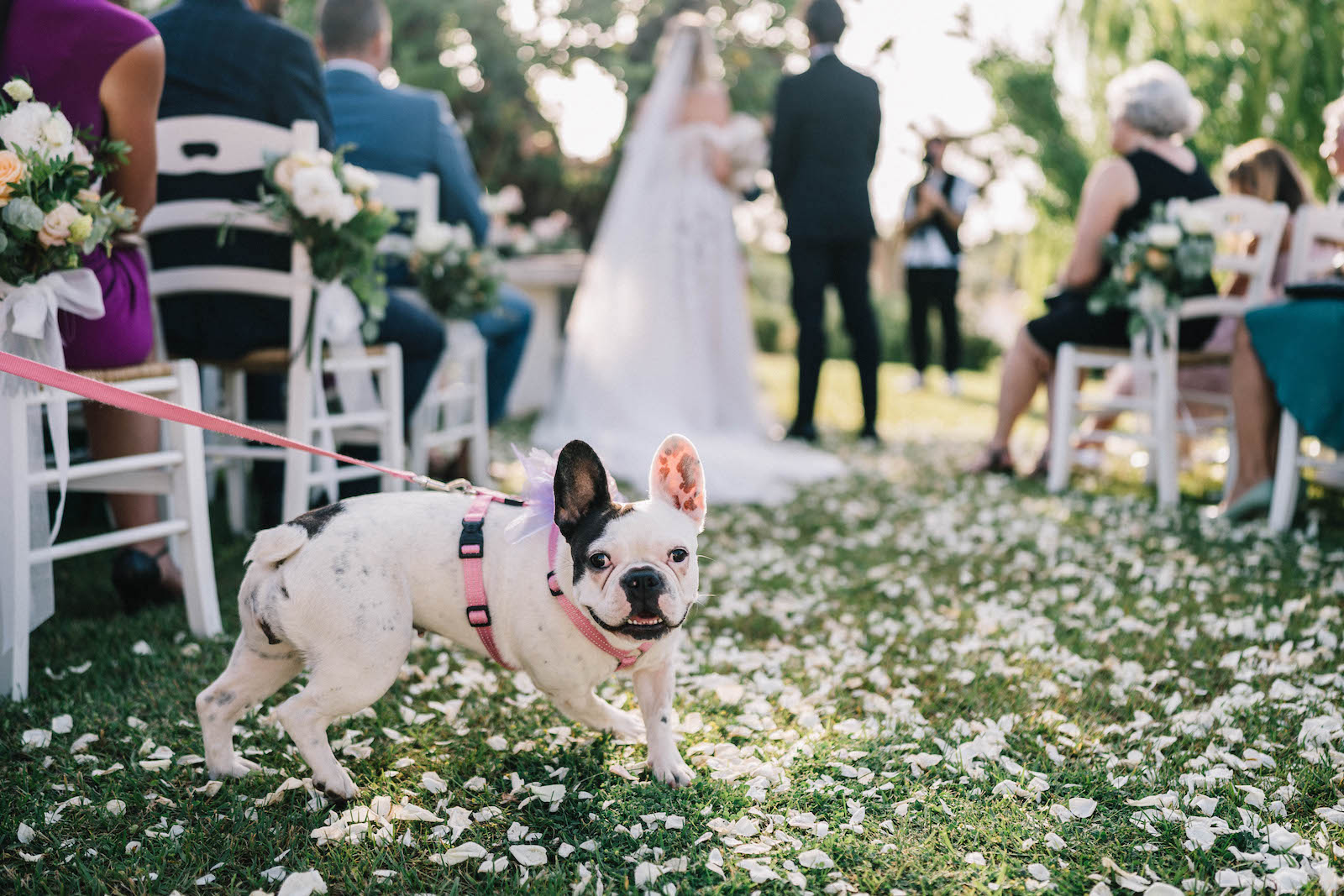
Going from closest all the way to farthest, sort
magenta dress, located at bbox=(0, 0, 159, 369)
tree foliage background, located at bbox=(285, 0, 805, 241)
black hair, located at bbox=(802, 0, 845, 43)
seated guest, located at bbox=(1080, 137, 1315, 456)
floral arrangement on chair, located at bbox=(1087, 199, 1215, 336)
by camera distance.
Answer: magenta dress, located at bbox=(0, 0, 159, 369)
floral arrangement on chair, located at bbox=(1087, 199, 1215, 336)
seated guest, located at bbox=(1080, 137, 1315, 456)
black hair, located at bbox=(802, 0, 845, 43)
tree foliage background, located at bbox=(285, 0, 805, 241)

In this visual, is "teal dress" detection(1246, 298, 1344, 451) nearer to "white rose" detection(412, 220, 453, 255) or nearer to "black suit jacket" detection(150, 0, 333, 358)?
"white rose" detection(412, 220, 453, 255)

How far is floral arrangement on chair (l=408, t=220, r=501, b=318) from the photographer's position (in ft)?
14.8

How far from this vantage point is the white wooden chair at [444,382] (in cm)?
443

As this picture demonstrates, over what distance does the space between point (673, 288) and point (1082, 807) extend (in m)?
5.27

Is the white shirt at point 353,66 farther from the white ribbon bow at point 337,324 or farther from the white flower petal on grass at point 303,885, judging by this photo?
the white flower petal on grass at point 303,885

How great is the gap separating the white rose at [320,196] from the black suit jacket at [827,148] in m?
3.95

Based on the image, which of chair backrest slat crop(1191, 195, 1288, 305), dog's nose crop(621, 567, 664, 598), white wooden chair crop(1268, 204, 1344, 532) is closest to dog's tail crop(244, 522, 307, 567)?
dog's nose crop(621, 567, 664, 598)

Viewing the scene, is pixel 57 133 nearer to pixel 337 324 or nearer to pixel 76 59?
pixel 76 59

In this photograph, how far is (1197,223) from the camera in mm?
4730

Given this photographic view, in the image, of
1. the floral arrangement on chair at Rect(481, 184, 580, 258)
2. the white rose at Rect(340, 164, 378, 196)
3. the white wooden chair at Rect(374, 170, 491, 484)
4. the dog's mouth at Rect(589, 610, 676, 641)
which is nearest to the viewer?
the dog's mouth at Rect(589, 610, 676, 641)

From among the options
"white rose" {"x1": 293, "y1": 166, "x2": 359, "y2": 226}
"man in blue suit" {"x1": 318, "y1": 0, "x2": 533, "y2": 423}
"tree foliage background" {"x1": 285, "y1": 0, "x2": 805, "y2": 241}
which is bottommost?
"white rose" {"x1": 293, "y1": 166, "x2": 359, "y2": 226}

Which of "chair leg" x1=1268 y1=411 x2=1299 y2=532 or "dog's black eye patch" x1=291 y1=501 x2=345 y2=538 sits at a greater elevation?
"dog's black eye patch" x1=291 y1=501 x2=345 y2=538

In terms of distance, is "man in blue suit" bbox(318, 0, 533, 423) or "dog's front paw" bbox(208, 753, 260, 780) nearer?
"dog's front paw" bbox(208, 753, 260, 780)

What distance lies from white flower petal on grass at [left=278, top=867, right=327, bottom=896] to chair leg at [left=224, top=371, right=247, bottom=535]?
263 centimetres
